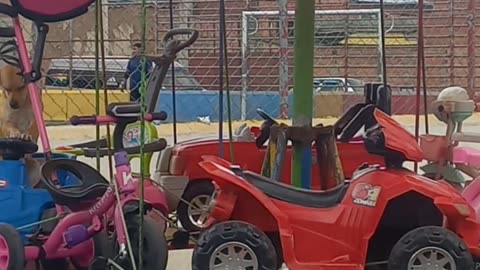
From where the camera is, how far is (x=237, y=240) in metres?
2.30

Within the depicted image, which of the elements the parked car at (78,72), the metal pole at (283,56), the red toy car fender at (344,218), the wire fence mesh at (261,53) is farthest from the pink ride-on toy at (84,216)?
the parked car at (78,72)

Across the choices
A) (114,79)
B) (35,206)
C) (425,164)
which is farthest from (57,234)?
(114,79)

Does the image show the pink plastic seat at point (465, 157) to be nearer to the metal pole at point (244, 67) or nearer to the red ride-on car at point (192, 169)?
the red ride-on car at point (192, 169)

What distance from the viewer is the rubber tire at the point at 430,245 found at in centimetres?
226

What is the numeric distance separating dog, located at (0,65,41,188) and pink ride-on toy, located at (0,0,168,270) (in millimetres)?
371

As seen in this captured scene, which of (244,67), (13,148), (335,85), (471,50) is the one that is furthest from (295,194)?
(471,50)

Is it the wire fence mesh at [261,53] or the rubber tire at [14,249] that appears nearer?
the rubber tire at [14,249]

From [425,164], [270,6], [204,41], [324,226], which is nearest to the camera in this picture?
[324,226]

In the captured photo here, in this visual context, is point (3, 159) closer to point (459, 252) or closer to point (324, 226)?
point (324, 226)

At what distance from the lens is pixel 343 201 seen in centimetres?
244

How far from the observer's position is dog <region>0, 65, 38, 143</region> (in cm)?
317

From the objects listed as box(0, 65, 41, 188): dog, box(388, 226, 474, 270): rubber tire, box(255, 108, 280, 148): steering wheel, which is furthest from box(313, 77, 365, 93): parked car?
box(388, 226, 474, 270): rubber tire

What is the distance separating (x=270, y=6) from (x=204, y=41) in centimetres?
133

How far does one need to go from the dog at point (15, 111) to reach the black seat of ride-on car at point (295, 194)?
108cm
